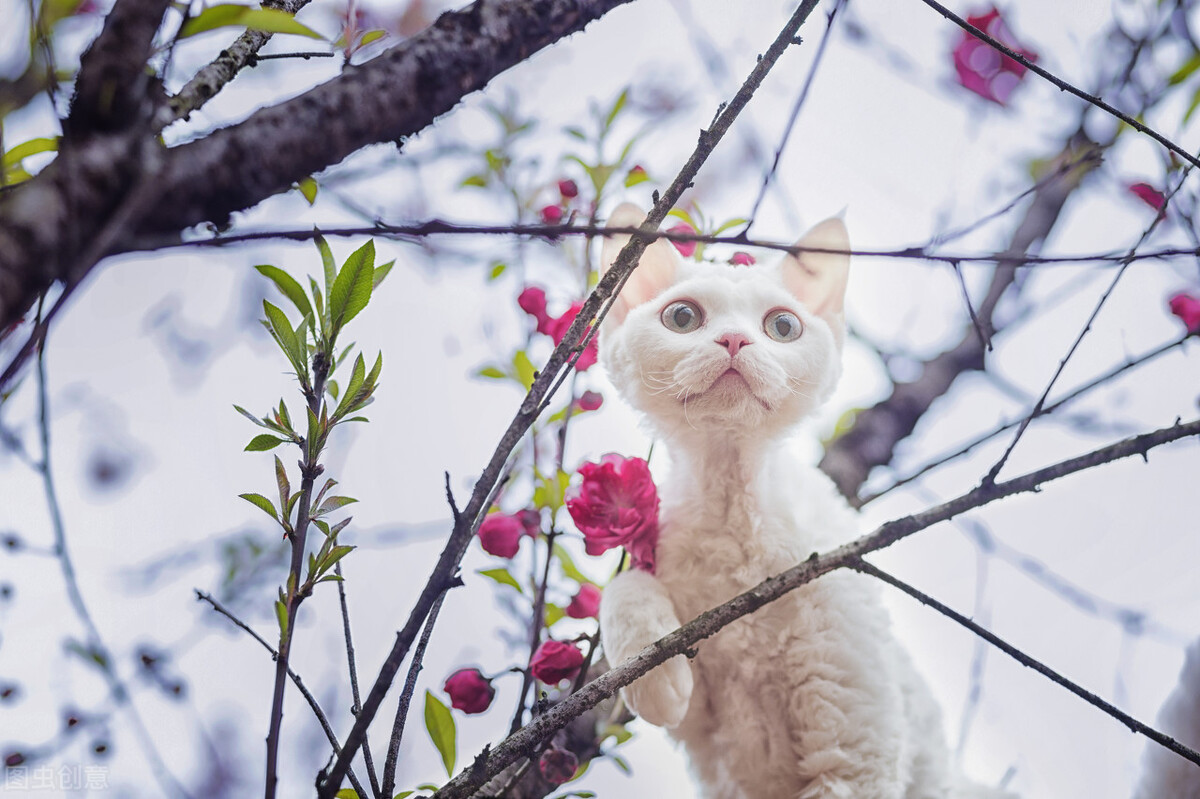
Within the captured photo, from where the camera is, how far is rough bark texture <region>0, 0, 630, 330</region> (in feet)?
1.25

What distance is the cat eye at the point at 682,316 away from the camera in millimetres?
1006

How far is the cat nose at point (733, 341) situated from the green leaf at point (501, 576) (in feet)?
1.65

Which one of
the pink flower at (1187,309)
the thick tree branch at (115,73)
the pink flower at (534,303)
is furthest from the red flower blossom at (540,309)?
the pink flower at (1187,309)

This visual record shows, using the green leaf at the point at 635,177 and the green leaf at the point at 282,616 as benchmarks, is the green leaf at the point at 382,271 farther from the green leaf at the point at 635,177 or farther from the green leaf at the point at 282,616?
the green leaf at the point at 635,177

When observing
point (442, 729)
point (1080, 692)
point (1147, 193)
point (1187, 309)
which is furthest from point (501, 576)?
point (1147, 193)

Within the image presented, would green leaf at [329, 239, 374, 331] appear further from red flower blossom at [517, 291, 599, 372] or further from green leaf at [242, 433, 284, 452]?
red flower blossom at [517, 291, 599, 372]

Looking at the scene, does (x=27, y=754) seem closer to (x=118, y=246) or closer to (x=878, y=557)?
(x=118, y=246)

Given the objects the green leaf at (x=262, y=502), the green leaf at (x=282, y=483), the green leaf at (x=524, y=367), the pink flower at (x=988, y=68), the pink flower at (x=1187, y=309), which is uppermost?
the pink flower at (x=988, y=68)

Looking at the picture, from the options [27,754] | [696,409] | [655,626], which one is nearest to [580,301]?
[696,409]

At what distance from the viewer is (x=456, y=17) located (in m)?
0.58

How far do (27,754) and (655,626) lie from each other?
840 mm

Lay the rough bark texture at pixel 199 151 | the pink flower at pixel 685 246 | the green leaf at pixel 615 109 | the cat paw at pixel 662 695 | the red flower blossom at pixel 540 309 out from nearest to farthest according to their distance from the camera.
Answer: the rough bark texture at pixel 199 151, the cat paw at pixel 662 695, the red flower blossom at pixel 540 309, the pink flower at pixel 685 246, the green leaf at pixel 615 109

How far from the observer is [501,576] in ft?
3.69

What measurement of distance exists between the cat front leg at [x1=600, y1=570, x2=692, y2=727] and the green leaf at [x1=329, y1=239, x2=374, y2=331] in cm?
48
